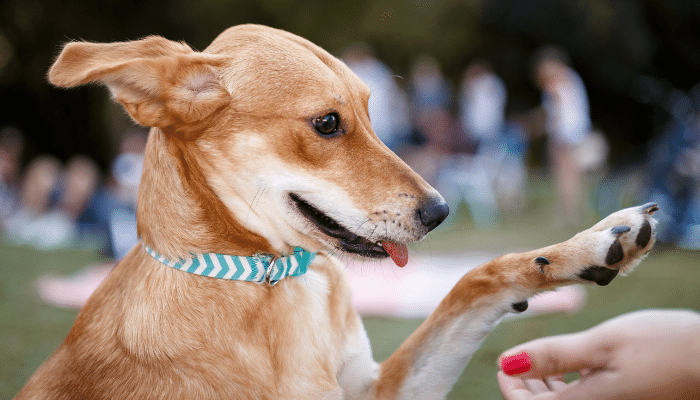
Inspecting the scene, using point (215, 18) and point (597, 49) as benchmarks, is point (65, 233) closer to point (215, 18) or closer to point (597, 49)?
point (215, 18)

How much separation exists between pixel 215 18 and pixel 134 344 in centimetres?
1744

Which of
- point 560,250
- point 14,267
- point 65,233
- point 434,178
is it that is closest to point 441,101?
point 434,178

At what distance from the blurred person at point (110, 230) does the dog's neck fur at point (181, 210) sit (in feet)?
2.59

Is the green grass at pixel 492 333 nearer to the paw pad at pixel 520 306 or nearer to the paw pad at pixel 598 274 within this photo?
the paw pad at pixel 520 306

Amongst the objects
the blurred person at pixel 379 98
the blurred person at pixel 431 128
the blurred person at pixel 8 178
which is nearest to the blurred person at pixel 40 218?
the blurred person at pixel 8 178

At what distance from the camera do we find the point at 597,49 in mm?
20297

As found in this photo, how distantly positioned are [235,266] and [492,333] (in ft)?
8.52

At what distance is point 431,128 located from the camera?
1277 cm

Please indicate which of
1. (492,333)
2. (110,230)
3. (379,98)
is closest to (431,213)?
(492,333)

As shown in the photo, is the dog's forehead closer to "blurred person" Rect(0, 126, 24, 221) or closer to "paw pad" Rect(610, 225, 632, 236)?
"paw pad" Rect(610, 225, 632, 236)

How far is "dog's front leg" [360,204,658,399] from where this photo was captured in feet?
6.31

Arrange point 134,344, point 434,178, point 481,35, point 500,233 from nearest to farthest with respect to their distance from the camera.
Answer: point 134,344
point 500,233
point 434,178
point 481,35

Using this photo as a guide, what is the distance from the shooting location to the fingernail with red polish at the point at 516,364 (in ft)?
6.81

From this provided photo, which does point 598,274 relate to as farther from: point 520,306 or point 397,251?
point 397,251
